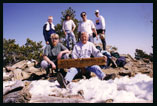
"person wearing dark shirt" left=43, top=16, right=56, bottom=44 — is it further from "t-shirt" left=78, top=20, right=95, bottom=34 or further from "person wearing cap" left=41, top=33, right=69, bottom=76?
"person wearing cap" left=41, top=33, right=69, bottom=76

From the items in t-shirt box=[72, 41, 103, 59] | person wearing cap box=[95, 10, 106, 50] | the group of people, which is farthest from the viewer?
person wearing cap box=[95, 10, 106, 50]

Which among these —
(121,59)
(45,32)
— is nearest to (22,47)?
(45,32)

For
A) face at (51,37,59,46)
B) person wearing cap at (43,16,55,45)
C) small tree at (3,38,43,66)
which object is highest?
person wearing cap at (43,16,55,45)

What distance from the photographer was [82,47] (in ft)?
13.6

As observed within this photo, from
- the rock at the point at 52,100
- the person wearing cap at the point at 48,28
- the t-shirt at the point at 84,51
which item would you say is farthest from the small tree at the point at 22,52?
the rock at the point at 52,100

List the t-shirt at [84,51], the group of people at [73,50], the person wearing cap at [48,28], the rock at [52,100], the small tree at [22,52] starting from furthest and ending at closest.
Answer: the small tree at [22,52]
the person wearing cap at [48,28]
the t-shirt at [84,51]
the group of people at [73,50]
the rock at [52,100]

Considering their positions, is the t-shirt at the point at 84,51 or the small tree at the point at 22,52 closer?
the t-shirt at the point at 84,51

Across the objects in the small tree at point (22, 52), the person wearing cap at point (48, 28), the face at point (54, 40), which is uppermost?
the person wearing cap at point (48, 28)

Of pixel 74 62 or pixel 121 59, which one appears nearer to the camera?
pixel 74 62

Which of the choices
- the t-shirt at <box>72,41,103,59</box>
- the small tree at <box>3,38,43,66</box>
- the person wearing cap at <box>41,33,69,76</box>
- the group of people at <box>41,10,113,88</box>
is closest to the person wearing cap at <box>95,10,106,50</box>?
the group of people at <box>41,10,113,88</box>

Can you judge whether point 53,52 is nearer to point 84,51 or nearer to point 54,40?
point 54,40

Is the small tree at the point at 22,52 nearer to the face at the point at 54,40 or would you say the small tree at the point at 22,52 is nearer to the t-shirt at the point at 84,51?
the face at the point at 54,40

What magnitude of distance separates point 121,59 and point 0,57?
5.14 meters
